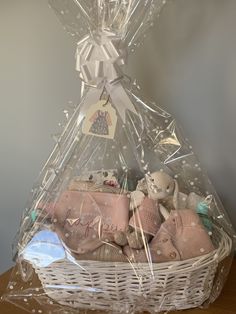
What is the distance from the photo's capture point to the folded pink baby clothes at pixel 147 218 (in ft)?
2.91

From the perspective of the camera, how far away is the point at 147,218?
0.90 m

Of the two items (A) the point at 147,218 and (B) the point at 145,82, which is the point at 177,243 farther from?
(B) the point at 145,82

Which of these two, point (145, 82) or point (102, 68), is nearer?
point (102, 68)

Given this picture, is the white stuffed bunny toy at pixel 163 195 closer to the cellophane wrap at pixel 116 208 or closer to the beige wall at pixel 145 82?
the cellophane wrap at pixel 116 208

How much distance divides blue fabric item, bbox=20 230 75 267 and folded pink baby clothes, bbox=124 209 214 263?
0.37 ft

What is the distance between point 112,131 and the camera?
3.10ft

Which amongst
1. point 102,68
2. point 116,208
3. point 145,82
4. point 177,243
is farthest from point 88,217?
point 145,82

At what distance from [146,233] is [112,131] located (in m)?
0.20

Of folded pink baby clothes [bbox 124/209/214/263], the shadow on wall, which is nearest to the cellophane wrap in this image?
folded pink baby clothes [bbox 124/209/214/263]

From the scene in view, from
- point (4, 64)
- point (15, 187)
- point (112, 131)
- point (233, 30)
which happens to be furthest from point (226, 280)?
point (4, 64)

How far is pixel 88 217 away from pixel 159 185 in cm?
14

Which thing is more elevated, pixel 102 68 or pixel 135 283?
pixel 102 68

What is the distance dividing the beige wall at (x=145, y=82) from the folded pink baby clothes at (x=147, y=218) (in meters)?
0.27

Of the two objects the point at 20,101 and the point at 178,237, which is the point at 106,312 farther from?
the point at 20,101
